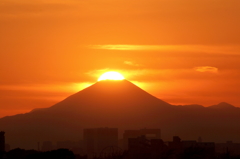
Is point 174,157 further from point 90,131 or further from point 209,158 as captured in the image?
point 90,131

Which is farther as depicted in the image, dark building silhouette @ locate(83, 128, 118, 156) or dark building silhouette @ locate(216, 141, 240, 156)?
dark building silhouette @ locate(83, 128, 118, 156)

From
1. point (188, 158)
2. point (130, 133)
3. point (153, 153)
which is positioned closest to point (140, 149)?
point (153, 153)

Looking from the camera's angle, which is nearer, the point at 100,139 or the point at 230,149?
the point at 230,149

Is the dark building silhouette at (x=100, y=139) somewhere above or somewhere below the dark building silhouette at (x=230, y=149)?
above

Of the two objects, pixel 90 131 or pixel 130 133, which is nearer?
pixel 130 133

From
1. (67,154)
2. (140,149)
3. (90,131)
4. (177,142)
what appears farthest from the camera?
(90,131)

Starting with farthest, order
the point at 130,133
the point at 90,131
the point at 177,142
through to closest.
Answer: the point at 90,131, the point at 130,133, the point at 177,142

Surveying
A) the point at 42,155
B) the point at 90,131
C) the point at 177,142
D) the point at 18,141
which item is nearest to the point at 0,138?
the point at 42,155

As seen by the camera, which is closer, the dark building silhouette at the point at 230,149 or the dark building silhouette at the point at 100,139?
the dark building silhouette at the point at 230,149

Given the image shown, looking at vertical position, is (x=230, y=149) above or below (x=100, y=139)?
below

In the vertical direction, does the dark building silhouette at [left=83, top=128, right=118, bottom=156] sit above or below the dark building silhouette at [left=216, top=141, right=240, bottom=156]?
above

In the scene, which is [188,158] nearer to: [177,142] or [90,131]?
[177,142]
